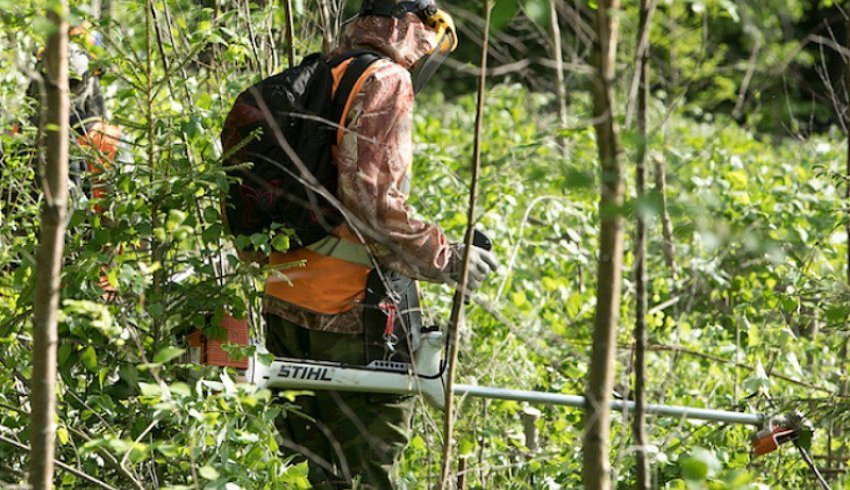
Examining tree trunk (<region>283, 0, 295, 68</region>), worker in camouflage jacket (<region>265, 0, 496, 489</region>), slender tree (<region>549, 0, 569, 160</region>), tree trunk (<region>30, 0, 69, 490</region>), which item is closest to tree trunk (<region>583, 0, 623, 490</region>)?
slender tree (<region>549, 0, 569, 160</region>)

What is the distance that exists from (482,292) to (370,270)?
1867 millimetres

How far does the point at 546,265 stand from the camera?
5.80 m

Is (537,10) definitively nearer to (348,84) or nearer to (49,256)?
(49,256)

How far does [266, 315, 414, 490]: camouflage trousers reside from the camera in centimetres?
364

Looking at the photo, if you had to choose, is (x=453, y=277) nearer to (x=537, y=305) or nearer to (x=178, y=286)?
(x=178, y=286)

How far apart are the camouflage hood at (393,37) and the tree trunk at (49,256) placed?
143cm

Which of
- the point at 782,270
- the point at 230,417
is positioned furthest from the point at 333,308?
the point at 782,270

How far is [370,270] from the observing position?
3576mm

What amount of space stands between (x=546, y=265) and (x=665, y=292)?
59 centimetres

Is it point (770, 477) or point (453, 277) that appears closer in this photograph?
point (453, 277)

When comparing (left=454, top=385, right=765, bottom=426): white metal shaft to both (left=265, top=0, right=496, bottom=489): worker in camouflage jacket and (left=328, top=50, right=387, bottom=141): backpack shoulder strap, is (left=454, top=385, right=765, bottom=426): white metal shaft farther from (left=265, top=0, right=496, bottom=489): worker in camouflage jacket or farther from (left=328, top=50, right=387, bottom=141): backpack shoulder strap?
(left=328, top=50, right=387, bottom=141): backpack shoulder strap

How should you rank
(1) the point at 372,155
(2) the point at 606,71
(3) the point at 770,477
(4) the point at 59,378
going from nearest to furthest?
(2) the point at 606,71 → (1) the point at 372,155 → (4) the point at 59,378 → (3) the point at 770,477

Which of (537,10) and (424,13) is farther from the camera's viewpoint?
(424,13)

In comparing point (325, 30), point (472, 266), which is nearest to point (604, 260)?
point (472, 266)
